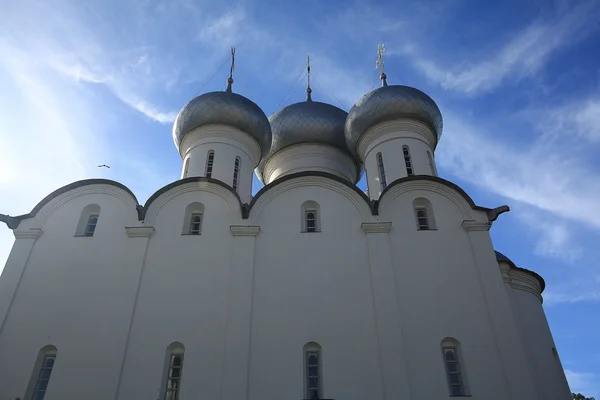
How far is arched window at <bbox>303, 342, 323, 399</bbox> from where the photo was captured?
6777 mm

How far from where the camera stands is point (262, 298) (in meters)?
7.56

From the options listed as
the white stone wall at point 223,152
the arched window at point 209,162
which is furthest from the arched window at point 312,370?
the arched window at point 209,162

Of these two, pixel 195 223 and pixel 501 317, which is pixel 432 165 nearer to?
pixel 501 317

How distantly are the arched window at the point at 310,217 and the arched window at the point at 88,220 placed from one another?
3.65 m

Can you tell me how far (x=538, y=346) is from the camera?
8.41m

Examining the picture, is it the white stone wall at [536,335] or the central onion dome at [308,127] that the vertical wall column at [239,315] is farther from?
the central onion dome at [308,127]

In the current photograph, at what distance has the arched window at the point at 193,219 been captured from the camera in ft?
27.9

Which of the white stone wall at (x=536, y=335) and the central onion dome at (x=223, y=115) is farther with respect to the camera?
the central onion dome at (x=223, y=115)

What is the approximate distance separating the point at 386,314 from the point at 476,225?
233 cm

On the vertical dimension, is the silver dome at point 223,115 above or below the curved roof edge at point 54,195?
above

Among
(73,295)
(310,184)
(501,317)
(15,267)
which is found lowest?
(501,317)

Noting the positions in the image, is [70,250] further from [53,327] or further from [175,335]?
[175,335]

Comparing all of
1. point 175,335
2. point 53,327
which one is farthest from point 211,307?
point 53,327

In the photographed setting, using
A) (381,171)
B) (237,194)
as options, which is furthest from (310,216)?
(381,171)
